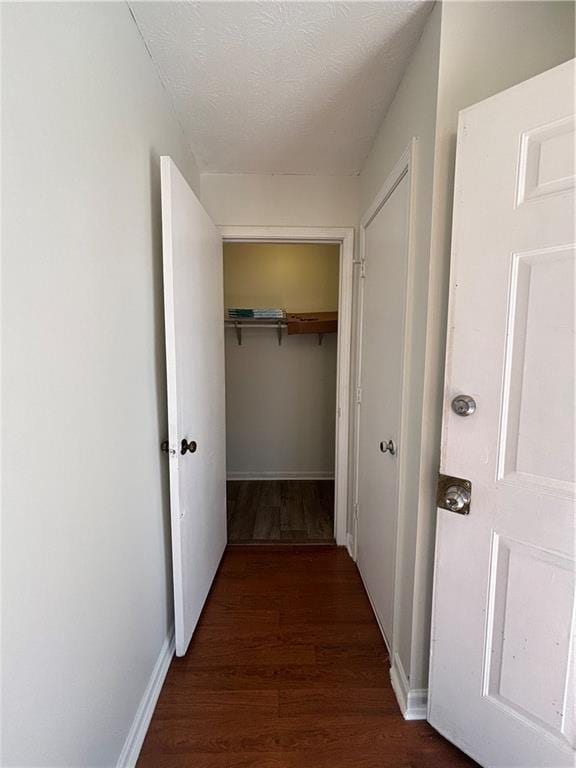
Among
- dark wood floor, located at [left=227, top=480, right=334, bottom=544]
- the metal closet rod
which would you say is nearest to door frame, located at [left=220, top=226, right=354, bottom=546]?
dark wood floor, located at [left=227, top=480, right=334, bottom=544]

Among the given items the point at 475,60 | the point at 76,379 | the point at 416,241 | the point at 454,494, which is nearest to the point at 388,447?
the point at 454,494

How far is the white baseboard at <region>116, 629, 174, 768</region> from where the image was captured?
40.9 inches

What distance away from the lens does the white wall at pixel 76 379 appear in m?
0.63

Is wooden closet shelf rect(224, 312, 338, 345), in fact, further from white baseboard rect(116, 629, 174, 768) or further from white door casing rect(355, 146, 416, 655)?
white baseboard rect(116, 629, 174, 768)

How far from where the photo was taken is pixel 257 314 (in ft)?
9.47

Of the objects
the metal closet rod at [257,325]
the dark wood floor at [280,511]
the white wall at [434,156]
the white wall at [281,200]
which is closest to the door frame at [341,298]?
the white wall at [281,200]

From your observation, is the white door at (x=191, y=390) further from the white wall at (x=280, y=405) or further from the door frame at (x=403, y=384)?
the white wall at (x=280, y=405)

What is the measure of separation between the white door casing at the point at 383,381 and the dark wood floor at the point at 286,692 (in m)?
0.18

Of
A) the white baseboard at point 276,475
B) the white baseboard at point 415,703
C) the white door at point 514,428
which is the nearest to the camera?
the white door at point 514,428

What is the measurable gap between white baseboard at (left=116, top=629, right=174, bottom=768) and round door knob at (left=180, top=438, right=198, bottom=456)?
2.64ft

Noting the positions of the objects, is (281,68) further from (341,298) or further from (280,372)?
(280,372)

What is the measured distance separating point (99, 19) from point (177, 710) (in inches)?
86.0

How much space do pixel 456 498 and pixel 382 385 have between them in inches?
24.8

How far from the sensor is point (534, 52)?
988mm
